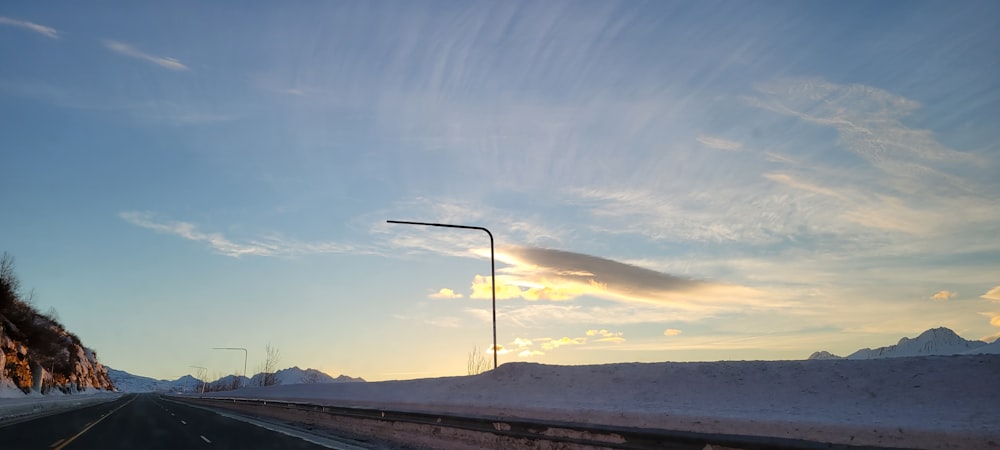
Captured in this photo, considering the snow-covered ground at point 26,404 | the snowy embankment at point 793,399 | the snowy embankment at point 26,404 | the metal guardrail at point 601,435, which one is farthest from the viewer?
the snow-covered ground at point 26,404

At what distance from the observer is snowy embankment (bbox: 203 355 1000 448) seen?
1116cm

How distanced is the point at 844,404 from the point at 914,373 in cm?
165

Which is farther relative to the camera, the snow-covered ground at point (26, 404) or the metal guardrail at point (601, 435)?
the snow-covered ground at point (26, 404)

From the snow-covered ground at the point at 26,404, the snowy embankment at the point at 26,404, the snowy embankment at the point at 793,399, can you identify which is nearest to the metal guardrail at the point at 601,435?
the snowy embankment at the point at 793,399

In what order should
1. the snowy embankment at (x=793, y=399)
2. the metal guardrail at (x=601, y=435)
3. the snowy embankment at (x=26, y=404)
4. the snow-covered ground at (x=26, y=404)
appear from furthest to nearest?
1. the snow-covered ground at (x=26, y=404)
2. the snowy embankment at (x=26, y=404)
3. the snowy embankment at (x=793, y=399)
4. the metal guardrail at (x=601, y=435)

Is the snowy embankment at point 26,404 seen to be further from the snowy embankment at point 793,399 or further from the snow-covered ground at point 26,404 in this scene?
the snowy embankment at point 793,399

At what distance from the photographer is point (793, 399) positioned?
15.5 meters

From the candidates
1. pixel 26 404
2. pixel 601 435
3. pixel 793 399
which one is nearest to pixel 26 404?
pixel 26 404

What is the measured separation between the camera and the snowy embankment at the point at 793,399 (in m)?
11.2

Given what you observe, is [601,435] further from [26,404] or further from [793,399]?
[26,404]

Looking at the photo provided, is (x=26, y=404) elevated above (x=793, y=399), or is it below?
below

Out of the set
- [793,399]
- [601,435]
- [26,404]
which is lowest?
[26,404]

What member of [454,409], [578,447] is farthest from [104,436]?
[578,447]

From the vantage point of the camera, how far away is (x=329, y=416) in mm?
29219
